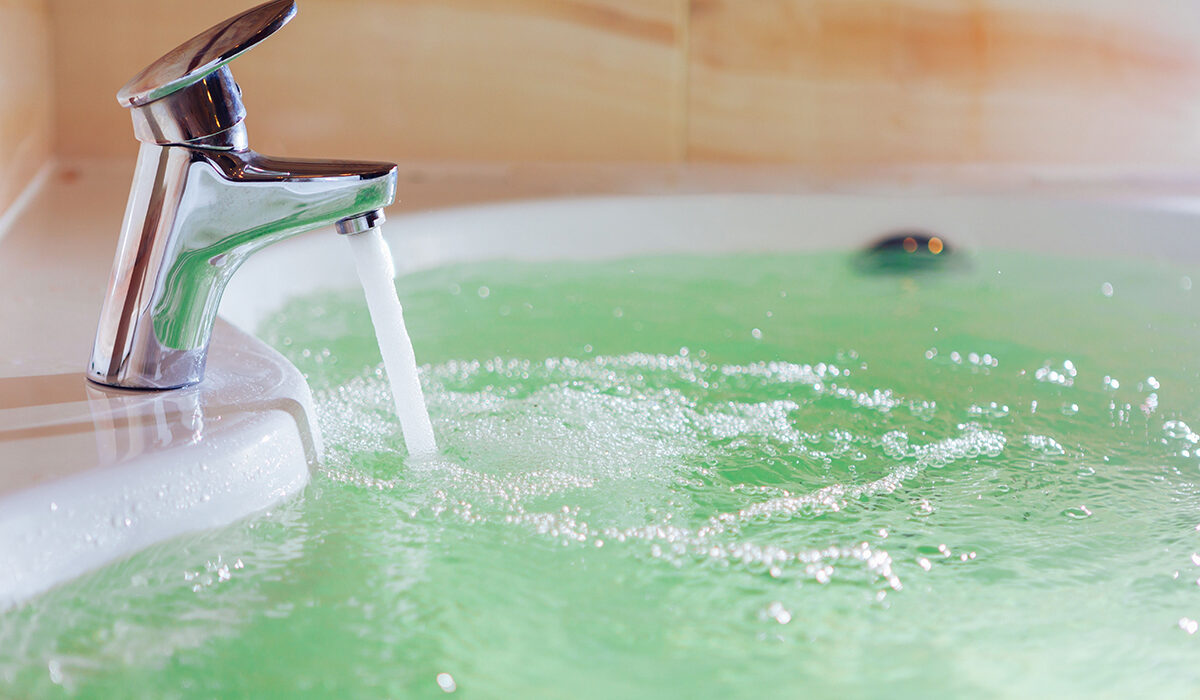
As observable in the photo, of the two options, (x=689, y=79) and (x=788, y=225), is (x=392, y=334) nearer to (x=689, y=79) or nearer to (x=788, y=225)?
(x=788, y=225)

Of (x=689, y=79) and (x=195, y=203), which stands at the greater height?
(x=689, y=79)

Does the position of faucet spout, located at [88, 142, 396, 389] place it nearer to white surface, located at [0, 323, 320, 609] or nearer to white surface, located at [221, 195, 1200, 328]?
white surface, located at [0, 323, 320, 609]

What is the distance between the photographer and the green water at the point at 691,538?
43 cm

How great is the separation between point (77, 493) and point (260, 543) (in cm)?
8

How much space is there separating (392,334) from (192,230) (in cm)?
11

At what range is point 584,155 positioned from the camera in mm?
1554

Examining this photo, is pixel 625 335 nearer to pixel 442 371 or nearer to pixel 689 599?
pixel 442 371

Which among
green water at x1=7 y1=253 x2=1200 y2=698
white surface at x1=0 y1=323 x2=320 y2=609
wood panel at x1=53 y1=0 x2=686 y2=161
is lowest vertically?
green water at x1=7 y1=253 x2=1200 y2=698

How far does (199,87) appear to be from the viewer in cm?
→ 51

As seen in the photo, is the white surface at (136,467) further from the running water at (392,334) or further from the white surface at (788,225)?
the white surface at (788,225)

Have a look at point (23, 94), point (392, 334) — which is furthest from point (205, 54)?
point (23, 94)

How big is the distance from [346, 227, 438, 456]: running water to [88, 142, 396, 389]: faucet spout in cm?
2

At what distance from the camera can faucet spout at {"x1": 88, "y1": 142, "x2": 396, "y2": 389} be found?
54cm

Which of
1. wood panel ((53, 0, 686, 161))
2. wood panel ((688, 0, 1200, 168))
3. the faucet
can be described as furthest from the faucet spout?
wood panel ((688, 0, 1200, 168))
